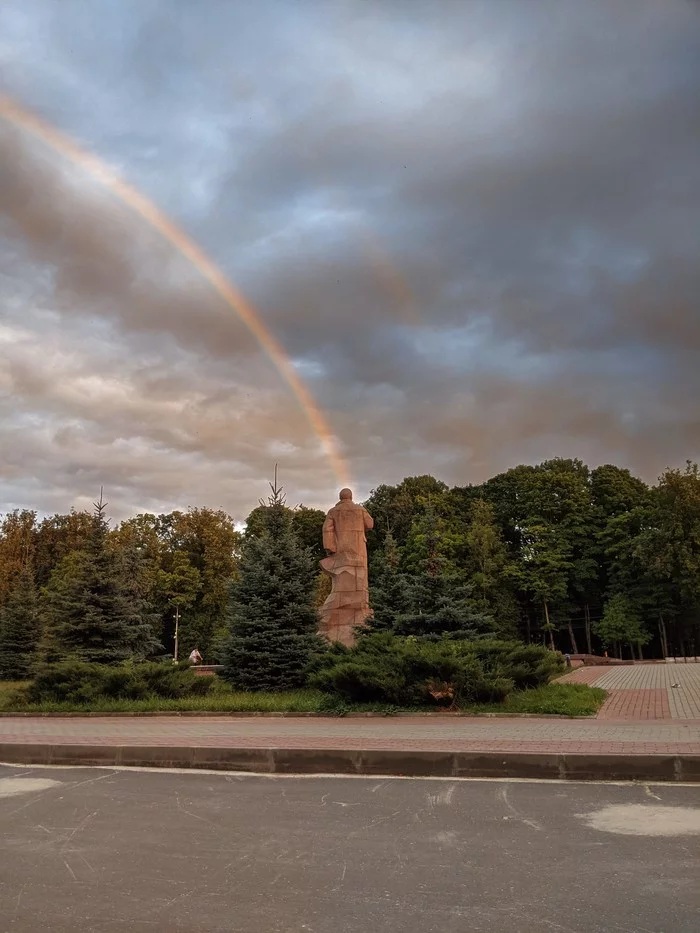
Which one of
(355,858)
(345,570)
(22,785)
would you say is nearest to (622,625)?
(345,570)

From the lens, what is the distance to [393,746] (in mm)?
9000

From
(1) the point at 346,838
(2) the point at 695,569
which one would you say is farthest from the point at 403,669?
(2) the point at 695,569

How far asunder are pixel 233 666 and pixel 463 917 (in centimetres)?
1350

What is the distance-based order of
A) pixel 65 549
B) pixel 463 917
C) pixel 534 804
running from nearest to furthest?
1. pixel 463 917
2. pixel 534 804
3. pixel 65 549

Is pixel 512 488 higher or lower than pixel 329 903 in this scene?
higher

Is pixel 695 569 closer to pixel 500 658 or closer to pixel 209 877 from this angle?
pixel 500 658

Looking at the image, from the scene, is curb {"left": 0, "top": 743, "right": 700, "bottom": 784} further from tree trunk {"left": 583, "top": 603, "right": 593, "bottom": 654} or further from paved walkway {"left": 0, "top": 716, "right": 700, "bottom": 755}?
tree trunk {"left": 583, "top": 603, "right": 593, "bottom": 654}

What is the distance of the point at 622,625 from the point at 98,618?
121 feet

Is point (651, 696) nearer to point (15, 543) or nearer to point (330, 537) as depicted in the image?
point (330, 537)

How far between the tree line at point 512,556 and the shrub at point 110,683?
18.0 m

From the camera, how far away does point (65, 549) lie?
59.3 meters

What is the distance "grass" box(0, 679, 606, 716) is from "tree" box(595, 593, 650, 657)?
1339 inches

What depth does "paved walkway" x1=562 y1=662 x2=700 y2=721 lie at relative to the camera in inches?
475

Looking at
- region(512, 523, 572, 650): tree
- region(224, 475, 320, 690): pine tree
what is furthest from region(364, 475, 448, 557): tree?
region(224, 475, 320, 690): pine tree
